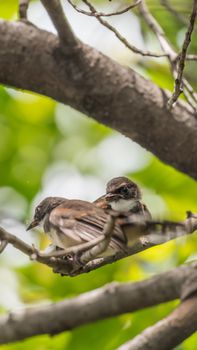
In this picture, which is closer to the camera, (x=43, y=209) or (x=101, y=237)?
(x=101, y=237)

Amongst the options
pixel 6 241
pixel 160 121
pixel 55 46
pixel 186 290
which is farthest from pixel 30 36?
pixel 186 290

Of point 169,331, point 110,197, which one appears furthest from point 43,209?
point 169,331

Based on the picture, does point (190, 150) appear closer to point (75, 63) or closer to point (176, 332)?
point (75, 63)

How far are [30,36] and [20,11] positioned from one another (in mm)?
230

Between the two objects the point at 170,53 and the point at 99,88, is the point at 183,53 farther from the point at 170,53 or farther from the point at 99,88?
the point at 170,53

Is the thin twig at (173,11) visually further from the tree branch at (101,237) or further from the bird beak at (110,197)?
the tree branch at (101,237)

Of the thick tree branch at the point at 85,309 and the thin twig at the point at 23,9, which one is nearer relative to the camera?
the thick tree branch at the point at 85,309

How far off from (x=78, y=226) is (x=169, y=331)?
1.76 metres

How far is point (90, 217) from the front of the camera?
4488 millimetres

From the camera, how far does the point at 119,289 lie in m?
2.58

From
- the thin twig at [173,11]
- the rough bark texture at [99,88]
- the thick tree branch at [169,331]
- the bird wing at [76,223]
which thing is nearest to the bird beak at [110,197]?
the rough bark texture at [99,88]

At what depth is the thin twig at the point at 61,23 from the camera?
187 inches

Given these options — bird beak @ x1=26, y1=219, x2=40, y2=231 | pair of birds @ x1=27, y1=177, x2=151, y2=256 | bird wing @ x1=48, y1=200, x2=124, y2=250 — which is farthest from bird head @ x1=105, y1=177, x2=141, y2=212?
bird wing @ x1=48, y1=200, x2=124, y2=250

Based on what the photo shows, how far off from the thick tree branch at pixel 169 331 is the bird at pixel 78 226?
0.98 meters
